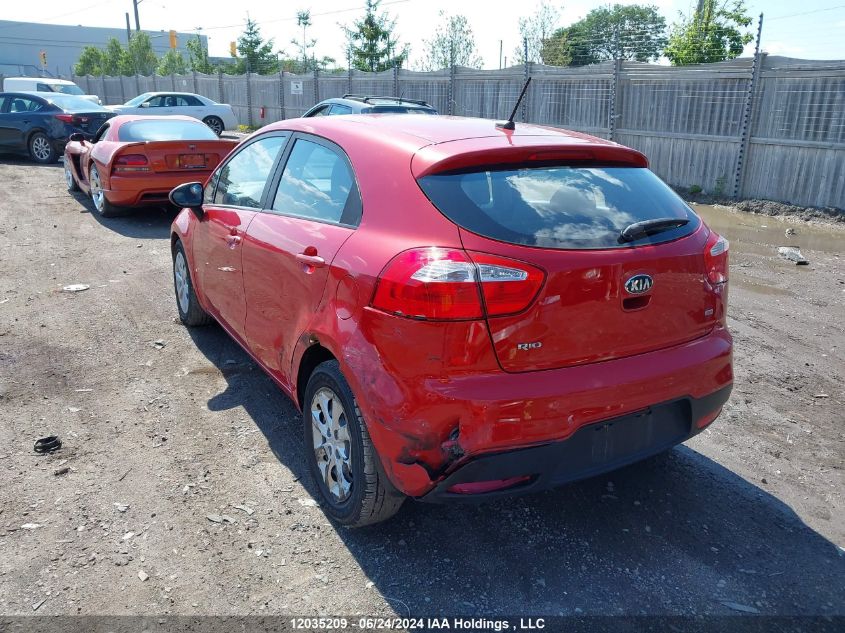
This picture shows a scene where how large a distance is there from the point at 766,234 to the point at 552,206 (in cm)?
868

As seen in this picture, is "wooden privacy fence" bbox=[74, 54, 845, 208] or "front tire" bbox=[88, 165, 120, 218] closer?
"front tire" bbox=[88, 165, 120, 218]

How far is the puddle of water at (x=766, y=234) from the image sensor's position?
30.1 feet

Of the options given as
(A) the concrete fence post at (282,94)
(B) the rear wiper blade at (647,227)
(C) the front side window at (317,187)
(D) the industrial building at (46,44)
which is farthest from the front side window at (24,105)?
(D) the industrial building at (46,44)

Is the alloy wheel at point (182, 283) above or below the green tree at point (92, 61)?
below

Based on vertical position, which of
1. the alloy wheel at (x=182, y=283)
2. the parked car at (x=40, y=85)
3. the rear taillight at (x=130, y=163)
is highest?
the parked car at (x=40, y=85)

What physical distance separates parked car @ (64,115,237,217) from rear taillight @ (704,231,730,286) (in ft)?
25.9

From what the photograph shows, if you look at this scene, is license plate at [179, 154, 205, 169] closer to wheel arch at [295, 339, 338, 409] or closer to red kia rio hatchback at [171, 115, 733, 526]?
red kia rio hatchback at [171, 115, 733, 526]

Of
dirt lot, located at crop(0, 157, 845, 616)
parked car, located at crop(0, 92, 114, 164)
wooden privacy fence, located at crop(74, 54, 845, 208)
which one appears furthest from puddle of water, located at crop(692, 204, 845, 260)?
parked car, located at crop(0, 92, 114, 164)

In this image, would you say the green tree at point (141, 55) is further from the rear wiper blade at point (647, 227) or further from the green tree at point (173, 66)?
the rear wiper blade at point (647, 227)

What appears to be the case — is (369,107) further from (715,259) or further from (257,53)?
(257,53)

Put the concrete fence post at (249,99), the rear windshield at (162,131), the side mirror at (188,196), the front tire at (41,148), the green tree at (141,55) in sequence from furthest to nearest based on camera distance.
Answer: the green tree at (141,55) < the concrete fence post at (249,99) < the front tire at (41,148) < the rear windshield at (162,131) < the side mirror at (188,196)

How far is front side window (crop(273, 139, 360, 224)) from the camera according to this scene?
3123mm

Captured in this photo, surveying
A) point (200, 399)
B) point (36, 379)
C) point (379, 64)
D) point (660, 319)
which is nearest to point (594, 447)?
point (660, 319)

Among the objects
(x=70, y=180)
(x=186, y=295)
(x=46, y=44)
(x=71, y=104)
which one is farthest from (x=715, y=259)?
(x=46, y=44)
